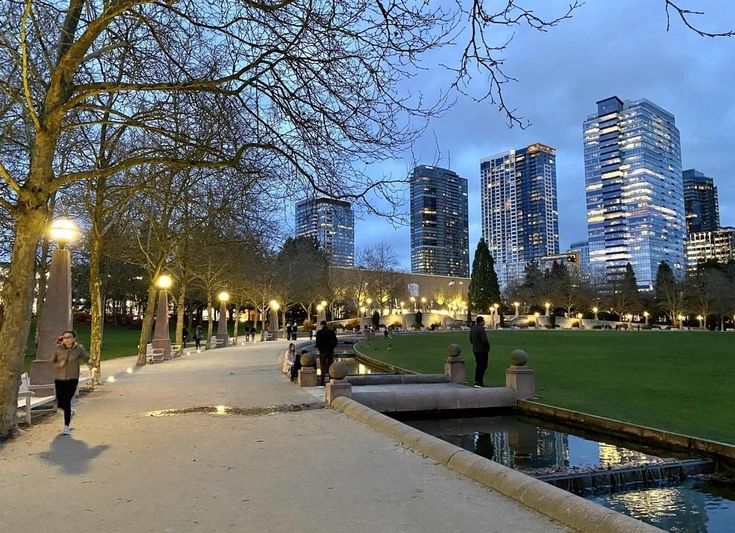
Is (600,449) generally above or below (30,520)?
below

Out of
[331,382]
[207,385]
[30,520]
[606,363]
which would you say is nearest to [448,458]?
[30,520]

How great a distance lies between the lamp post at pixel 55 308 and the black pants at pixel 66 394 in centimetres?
417

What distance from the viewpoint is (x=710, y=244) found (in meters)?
160

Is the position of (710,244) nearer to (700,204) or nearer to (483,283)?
(700,204)

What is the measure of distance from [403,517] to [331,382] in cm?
771

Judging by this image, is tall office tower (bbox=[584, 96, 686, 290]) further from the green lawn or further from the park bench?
the park bench

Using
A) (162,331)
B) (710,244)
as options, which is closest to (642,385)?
(162,331)

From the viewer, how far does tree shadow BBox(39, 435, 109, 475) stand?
7293 millimetres

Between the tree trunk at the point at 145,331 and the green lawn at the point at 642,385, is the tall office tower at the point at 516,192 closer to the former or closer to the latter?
the green lawn at the point at 642,385

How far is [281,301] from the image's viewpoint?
67.2m

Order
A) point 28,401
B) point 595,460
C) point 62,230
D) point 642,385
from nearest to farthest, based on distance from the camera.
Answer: point 595,460
point 28,401
point 62,230
point 642,385

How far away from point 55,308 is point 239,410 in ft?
19.6

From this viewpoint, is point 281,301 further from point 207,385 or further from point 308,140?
point 308,140

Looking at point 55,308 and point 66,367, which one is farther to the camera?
point 55,308
